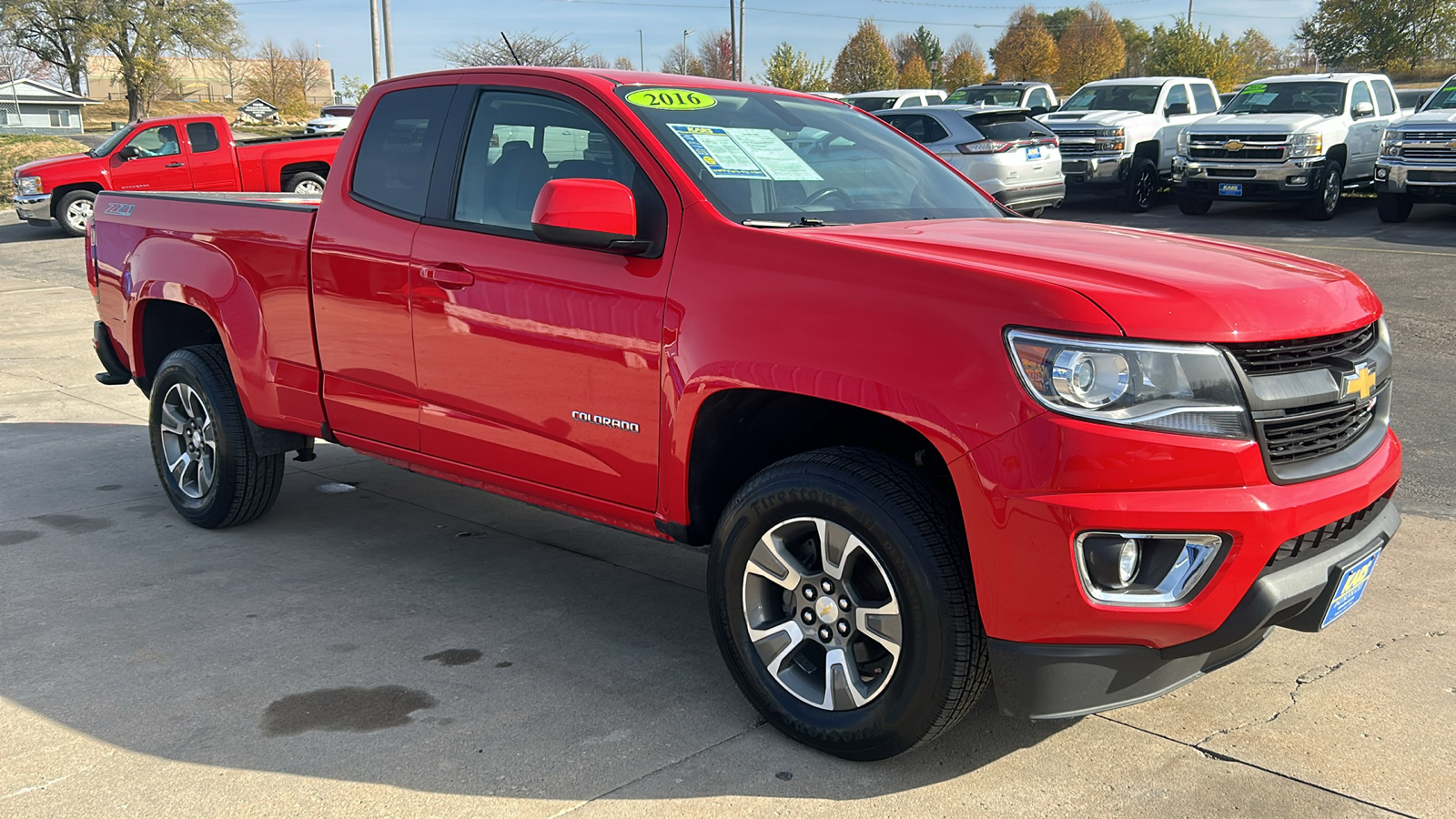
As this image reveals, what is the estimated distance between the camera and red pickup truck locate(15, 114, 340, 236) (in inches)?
737

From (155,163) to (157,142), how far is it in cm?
36

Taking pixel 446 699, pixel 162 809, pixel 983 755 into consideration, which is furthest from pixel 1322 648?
pixel 162 809

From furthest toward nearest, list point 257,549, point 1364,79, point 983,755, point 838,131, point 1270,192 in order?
point 1364,79 → point 1270,192 → point 257,549 → point 838,131 → point 983,755

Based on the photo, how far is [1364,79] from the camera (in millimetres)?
18219

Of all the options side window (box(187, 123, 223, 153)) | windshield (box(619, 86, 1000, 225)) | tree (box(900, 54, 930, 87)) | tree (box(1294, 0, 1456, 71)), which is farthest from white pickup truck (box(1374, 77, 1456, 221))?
tree (box(900, 54, 930, 87))

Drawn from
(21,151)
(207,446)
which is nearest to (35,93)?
(21,151)

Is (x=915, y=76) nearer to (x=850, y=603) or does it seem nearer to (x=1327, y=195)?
(x=1327, y=195)

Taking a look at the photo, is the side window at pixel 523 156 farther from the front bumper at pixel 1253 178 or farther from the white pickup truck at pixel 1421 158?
the front bumper at pixel 1253 178

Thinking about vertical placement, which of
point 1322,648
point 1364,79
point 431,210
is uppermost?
point 1364,79

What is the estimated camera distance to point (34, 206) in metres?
19.3

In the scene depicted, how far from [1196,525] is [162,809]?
2.51 meters

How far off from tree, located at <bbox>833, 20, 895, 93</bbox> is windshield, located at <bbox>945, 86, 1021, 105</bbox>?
3514 cm

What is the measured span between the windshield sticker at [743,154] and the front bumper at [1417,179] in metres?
14.4

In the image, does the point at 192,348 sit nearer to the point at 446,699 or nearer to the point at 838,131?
the point at 446,699
